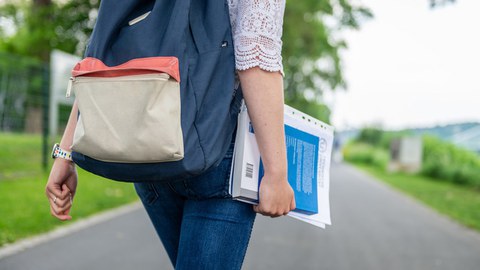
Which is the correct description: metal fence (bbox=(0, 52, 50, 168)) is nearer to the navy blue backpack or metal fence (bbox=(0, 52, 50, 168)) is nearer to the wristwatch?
the wristwatch

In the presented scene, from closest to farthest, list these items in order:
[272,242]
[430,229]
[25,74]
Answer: [272,242] < [430,229] < [25,74]

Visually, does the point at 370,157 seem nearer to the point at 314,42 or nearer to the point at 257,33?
the point at 314,42

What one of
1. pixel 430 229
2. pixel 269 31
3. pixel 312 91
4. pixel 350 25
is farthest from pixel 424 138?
pixel 269 31

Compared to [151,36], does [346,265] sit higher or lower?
lower

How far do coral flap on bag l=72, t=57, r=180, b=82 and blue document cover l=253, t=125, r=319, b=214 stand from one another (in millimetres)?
408

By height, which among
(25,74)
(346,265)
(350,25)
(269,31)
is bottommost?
(346,265)

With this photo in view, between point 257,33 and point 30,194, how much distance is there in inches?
249

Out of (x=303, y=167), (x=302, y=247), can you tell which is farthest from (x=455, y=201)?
(x=303, y=167)

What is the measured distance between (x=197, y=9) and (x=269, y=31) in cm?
19

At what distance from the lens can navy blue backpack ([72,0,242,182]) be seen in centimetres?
129

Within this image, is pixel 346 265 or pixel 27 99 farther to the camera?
pixel 27 99

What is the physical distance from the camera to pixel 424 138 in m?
26.1

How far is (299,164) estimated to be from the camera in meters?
1.54

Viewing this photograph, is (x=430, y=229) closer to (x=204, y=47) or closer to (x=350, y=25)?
(x=350, y=25)
